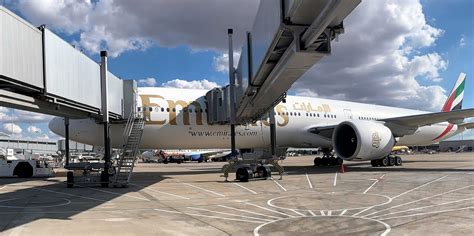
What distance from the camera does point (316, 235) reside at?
22.4ft

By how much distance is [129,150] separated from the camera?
57.6 feet

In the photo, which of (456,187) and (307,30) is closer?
(307,30)

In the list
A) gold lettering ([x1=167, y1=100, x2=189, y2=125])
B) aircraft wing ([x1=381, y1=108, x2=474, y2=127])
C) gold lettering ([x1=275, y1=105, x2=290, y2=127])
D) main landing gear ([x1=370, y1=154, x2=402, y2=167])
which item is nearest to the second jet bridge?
gold lettering ([x1=167, y1=100, x2=189, y2=125])

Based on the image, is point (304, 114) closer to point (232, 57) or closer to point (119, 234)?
point (232, 57)

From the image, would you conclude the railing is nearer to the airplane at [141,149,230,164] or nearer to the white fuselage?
the white fuselage

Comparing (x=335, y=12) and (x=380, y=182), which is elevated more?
(x=335, y=12)

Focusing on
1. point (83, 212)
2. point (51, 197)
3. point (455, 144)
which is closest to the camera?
point (83, 212)

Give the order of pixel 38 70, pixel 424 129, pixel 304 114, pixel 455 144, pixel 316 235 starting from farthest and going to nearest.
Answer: pixel 455 144 → pixel 424 129 → pixel 304 114 → pixel 38 70 → pixel 316 235

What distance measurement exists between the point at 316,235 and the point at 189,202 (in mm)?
5090

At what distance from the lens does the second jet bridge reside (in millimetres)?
6250

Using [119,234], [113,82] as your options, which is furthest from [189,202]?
[113,82]

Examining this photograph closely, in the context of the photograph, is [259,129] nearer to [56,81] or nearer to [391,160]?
[391,160]

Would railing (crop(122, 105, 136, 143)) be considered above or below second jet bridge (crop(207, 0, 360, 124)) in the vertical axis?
below

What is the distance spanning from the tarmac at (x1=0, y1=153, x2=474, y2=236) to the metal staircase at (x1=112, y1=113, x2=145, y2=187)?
1.26 m
